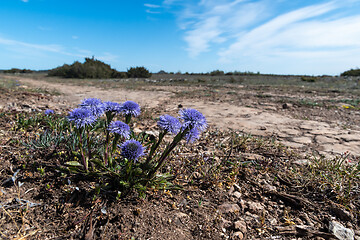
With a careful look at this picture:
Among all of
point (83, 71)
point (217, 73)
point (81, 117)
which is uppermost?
point (217, 73)

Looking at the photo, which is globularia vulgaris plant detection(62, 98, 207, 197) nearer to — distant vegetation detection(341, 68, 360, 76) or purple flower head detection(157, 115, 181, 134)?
purple flower head detection(157, 115, 181, 134)

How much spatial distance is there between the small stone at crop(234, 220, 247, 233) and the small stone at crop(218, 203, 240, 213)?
125 mm

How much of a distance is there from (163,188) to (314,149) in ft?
7.64

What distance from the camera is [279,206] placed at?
196 cm

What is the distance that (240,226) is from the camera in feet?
5.61

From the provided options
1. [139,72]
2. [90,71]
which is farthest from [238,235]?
[139,72]

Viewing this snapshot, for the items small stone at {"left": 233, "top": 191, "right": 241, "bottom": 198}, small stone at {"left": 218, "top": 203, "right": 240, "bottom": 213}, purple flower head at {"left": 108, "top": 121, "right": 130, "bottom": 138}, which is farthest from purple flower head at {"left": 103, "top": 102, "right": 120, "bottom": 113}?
small stone at {"left": 233, "top": 191, "right": 241, "bottom": 198}

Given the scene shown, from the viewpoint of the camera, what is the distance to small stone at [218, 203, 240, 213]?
185 cm

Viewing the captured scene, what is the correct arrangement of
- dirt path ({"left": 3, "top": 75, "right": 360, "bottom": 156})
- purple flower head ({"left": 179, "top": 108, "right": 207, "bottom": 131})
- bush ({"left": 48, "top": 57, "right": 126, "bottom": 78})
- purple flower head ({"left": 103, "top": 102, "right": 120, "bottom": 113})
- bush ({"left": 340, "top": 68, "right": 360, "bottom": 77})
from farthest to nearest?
bush ({"left": 340, "top": 68, "right": 360, "bottom": 77}) → bush ({"left": 48, "top": 57, "right": 126, "bottom": 78}) → dirt path ({"left": 3, "top": 75, "right": 360, "bottom": 156}) → purple flower head ({"left": 103, "top": 102, "right": 120, "bottom": 113}) → purple flower head ({"left": 179, "top": 108, "right": 207, "bottom": 131})

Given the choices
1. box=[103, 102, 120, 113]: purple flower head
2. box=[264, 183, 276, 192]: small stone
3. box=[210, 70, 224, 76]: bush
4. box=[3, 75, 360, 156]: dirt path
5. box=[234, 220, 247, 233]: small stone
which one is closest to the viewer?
box=[234, 220, 247, 233]: small stone

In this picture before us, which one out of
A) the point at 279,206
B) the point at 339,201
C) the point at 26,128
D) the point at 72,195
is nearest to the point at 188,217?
the point at 279,206

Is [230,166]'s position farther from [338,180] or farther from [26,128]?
[26,128]

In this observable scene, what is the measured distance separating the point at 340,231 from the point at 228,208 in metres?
0.87

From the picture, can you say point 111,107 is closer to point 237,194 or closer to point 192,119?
point 192,119
